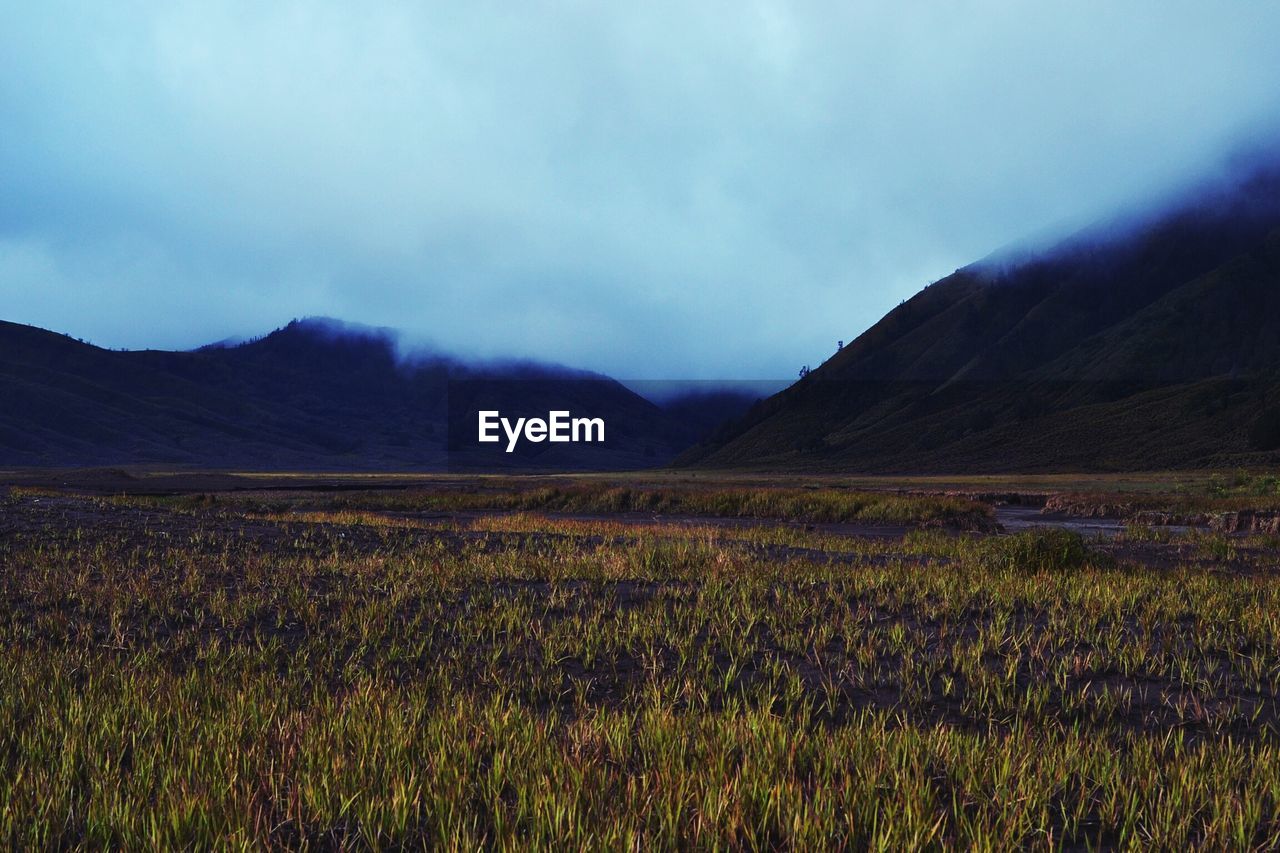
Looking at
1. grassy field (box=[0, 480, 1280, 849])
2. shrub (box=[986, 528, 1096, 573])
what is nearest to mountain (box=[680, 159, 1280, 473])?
shrub (box=[986, 528, 1096, 573])

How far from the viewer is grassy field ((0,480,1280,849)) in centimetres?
442

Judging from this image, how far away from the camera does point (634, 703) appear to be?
7004 mm

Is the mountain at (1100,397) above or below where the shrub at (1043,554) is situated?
above

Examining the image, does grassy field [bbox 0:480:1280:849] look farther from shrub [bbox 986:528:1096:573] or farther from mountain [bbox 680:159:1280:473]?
mountain [bbox 680:159:1280:473]

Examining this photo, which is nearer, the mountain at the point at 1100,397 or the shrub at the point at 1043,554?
the shrub at the point at 1043,554

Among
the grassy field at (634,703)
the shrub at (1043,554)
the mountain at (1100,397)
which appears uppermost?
the mountain at (1100,397)

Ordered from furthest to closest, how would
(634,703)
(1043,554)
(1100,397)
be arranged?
(1100,397) → (1043,554) → (634,703)

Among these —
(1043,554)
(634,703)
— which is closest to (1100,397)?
(1043,554)

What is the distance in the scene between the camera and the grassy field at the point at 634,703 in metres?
4.42

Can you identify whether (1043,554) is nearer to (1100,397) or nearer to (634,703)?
(634,703)

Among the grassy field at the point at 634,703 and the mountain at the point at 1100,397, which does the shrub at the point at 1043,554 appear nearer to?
the grassy field at the point at 634,703

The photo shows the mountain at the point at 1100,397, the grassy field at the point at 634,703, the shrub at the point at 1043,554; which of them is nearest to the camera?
the grassy field at the point at 634,703

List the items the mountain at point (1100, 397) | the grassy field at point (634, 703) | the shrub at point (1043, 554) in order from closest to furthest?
the grassy field at point (634, 703) < the shrub at point (1043, 554) < the mountain at point (1100, 397)

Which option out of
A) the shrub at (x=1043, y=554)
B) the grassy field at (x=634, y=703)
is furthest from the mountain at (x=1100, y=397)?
the grassy field at (x=634, y=703)
